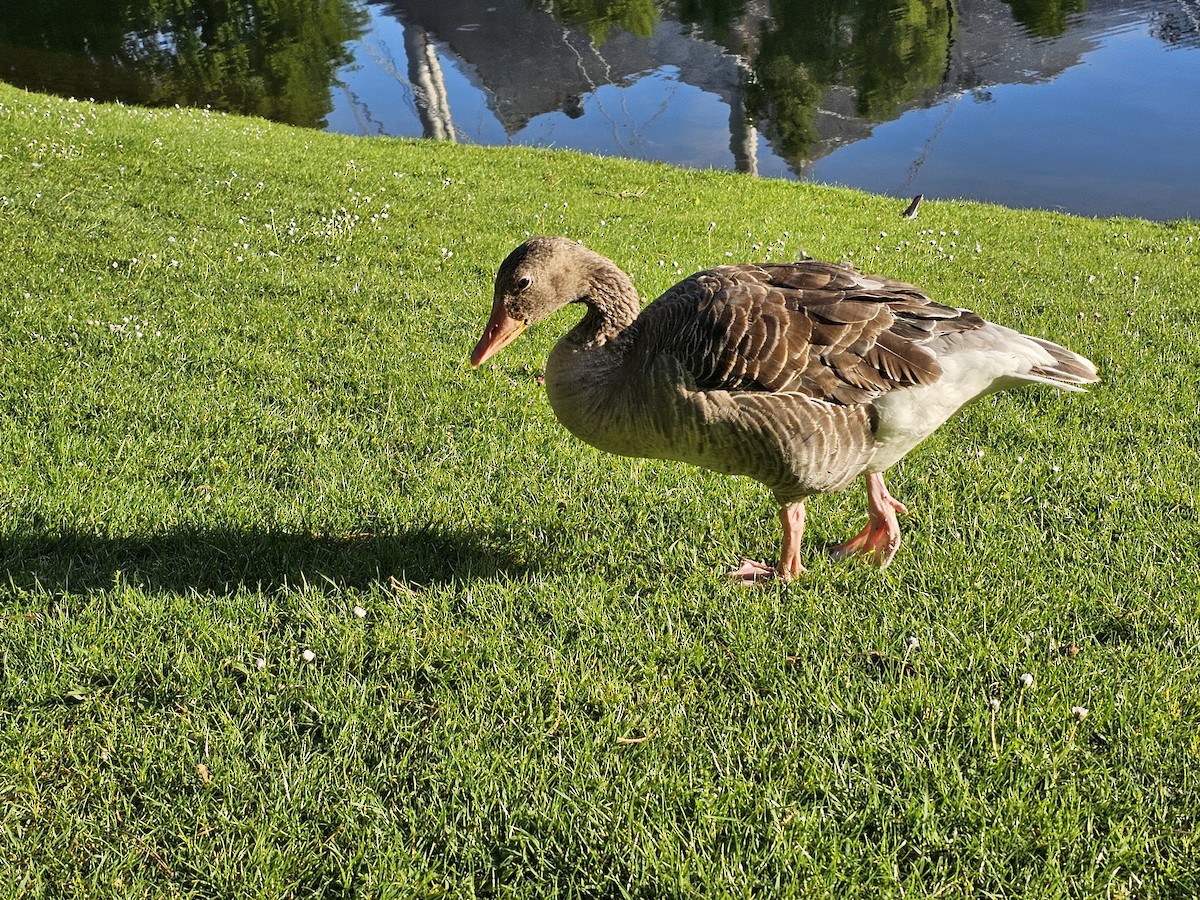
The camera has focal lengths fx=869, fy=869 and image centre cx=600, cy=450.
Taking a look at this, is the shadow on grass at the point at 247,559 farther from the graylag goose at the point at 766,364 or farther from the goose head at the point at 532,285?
the goose head at the point at 532,285

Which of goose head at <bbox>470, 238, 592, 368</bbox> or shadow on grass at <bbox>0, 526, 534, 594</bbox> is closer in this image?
goose head at <bbox>470, 238, 592, 368</bbox>

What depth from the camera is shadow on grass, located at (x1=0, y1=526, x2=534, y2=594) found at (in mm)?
4293

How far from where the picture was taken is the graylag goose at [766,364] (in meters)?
3.80

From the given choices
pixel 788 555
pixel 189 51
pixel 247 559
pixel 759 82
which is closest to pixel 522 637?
pixel 788 555

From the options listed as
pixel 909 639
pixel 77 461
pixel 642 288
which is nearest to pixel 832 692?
pixel 909 639

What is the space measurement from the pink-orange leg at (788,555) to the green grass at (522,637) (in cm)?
10

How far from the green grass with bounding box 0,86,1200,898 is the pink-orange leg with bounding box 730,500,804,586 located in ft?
0.33

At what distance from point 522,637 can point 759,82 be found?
3024 centimetres

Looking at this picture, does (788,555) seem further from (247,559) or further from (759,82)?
(759,82)

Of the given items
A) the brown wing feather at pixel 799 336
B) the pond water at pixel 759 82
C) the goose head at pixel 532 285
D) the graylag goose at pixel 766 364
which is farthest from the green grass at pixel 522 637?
Result: the pond water at pixel 759 82

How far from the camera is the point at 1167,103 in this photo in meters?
23.7

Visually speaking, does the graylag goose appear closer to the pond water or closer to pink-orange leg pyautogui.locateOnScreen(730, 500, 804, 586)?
pink-orange leg pyautogui.locateOnScreen(730, 500, 804, 586)

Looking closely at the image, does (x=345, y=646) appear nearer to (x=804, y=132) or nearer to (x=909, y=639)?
(x=909, y=639)

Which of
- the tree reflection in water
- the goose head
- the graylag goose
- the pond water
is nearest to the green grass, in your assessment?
the graylag goose
